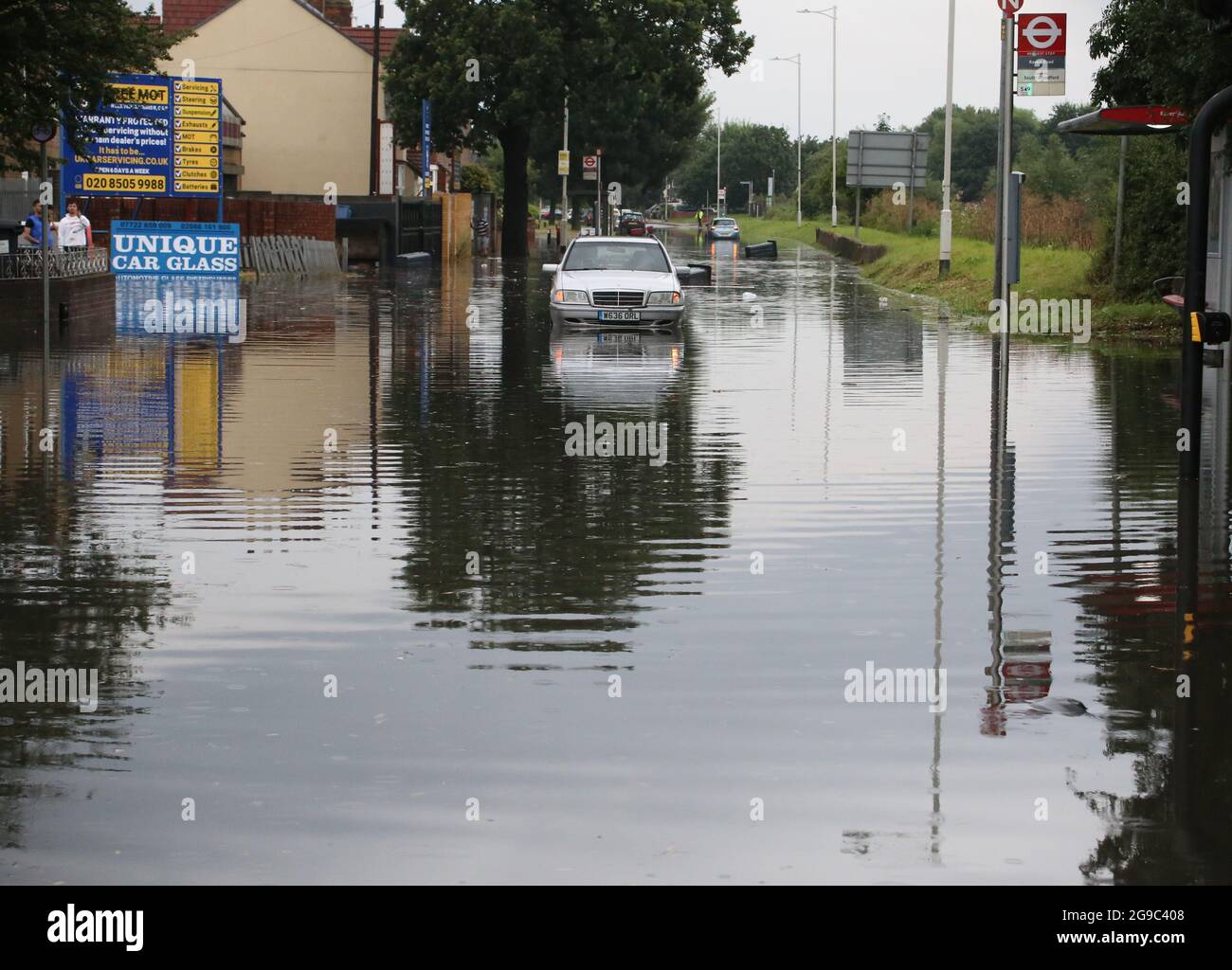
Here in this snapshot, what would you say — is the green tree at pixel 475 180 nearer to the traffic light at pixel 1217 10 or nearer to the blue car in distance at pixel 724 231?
the blue car in distance at pixel 724 231

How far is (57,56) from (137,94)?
397cm

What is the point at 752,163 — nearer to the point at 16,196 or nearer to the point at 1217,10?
the point at 16,196

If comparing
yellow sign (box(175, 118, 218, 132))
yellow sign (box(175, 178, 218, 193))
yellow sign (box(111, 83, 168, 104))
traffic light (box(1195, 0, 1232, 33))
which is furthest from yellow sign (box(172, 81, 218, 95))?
traffic light (box(1195, 0, 1232, 33))

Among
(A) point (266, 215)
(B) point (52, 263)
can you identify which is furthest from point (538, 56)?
(B) point (52, 263)

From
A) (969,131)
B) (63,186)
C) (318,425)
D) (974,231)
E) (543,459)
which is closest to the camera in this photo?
(543,459)

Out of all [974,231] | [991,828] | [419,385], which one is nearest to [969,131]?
[974,231]

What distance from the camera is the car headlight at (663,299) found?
25312 millimetres

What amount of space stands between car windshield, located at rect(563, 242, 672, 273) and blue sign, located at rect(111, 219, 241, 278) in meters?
9.15

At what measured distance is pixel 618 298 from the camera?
25.5m

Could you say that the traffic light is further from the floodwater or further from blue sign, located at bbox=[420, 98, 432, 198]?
blue sign, located at bbox=[420, 98, 432, 198]

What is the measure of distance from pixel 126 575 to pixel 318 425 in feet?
20.4

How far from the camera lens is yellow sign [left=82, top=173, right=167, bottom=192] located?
3098 centimetres
